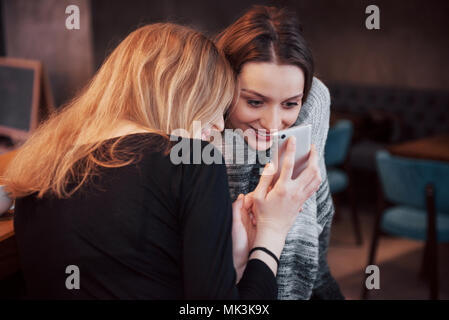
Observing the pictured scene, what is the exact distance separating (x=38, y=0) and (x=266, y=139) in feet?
7.90

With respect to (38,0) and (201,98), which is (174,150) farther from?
(38,0)

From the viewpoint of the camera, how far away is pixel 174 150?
33.9 inches

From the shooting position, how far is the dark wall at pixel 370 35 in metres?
4.82

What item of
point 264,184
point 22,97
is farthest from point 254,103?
point 22,97

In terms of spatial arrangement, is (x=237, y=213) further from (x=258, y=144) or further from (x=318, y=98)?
(x=318, y=98)

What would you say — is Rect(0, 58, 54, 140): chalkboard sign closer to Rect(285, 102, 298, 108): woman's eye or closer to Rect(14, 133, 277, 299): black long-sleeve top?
Rect(285, 102, 298, 108): woman's eye

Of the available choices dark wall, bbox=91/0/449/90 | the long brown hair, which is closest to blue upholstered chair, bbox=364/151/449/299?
the long brown hair

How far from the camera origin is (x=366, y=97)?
17.3 feet

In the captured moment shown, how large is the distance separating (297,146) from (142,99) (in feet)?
1.33

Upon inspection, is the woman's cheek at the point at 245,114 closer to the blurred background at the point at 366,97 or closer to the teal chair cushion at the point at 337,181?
the blurred background at the point at 366,97

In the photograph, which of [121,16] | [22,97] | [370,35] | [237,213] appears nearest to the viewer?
[237,213]

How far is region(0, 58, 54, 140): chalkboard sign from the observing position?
2779mm

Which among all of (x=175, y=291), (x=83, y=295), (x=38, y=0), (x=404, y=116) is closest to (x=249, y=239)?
(x=175, y=291)

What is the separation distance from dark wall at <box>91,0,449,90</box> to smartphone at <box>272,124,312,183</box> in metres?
3.13
